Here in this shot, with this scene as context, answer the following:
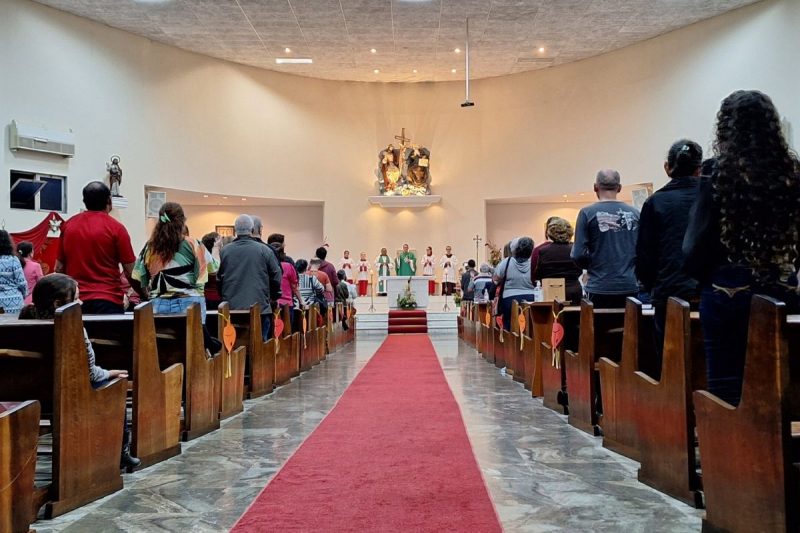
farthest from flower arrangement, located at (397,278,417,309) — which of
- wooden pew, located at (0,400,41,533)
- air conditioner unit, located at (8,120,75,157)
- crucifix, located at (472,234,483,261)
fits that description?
wooden pew, located at (0,400,41,533)

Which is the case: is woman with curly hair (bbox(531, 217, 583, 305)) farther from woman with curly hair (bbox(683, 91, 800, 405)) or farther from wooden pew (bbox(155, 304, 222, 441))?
woman with curly hair (bbox(683, 91, 800, 405))

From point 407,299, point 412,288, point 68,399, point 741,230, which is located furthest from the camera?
point 412,288

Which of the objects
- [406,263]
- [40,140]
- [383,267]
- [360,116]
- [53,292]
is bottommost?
[53,292]

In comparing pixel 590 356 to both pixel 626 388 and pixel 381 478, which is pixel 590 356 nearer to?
pixel 626 388

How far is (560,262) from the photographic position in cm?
604

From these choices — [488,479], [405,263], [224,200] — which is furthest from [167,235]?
[405,263]

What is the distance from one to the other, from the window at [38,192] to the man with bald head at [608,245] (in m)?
12.4

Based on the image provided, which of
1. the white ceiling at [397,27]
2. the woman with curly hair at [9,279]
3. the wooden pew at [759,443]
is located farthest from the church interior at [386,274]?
the woman with curly hair at [9,279]

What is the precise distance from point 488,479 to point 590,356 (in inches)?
51.8

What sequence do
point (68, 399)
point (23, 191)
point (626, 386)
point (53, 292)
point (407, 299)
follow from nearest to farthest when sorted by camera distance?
point (68, 399) < point (53, 292) < point (626, 386) < point (23, 191) < point (407, 299)

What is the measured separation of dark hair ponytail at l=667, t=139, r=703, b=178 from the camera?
3355 millimetres

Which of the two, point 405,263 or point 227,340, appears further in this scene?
point 405,263

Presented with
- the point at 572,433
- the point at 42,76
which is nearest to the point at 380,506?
the point at 572,433

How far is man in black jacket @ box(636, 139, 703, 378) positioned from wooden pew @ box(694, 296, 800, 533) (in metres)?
0.88
